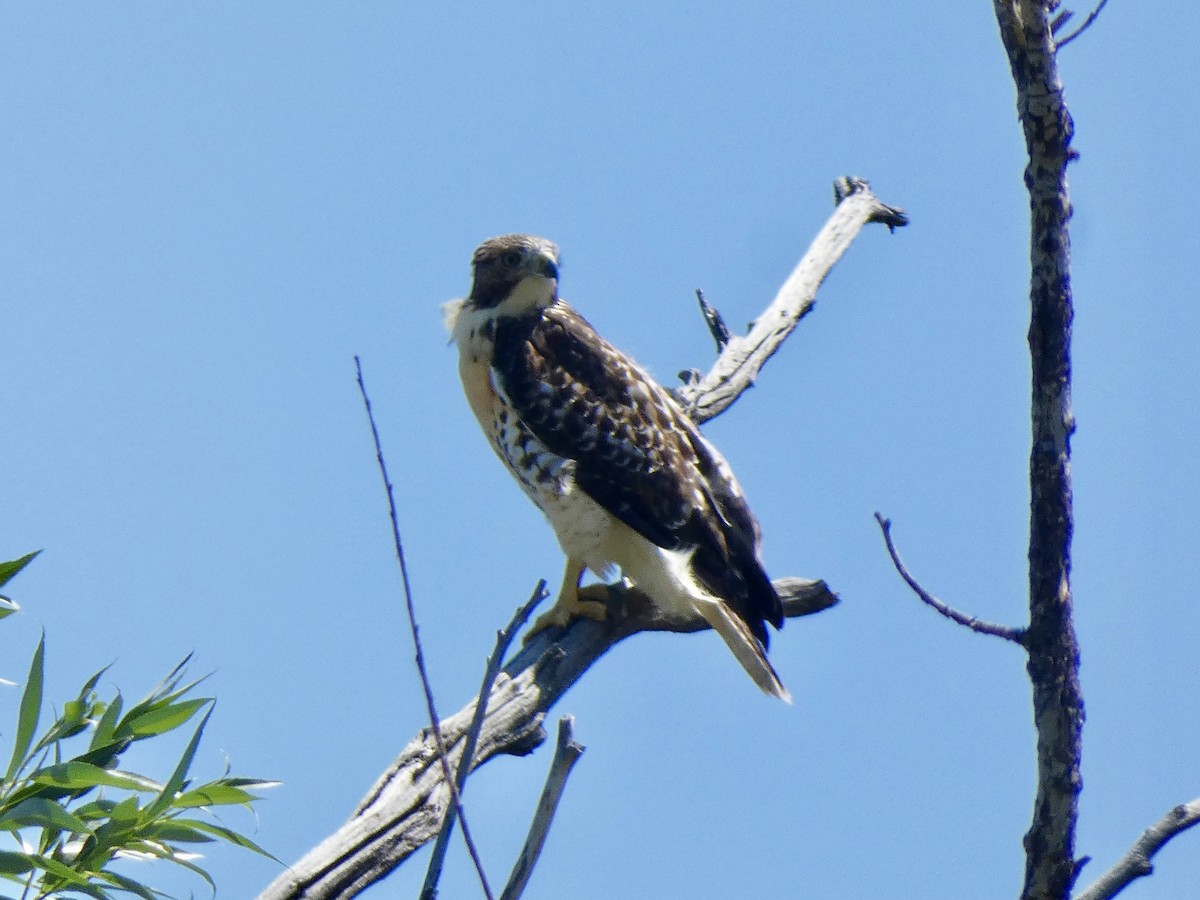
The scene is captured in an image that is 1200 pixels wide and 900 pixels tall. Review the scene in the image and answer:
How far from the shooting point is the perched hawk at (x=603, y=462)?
495 cm

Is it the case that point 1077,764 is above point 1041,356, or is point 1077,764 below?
below

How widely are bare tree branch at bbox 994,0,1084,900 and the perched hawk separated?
7.40 feet

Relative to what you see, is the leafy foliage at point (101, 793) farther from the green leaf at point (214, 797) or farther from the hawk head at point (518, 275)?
the hawk head at point (518, 275)

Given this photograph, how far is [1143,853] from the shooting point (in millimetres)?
2359

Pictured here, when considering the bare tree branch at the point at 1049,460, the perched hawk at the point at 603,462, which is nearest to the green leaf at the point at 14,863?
the bare tree branch at the point at 1049,460

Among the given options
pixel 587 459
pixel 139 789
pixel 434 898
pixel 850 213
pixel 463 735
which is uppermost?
pixel 850 213

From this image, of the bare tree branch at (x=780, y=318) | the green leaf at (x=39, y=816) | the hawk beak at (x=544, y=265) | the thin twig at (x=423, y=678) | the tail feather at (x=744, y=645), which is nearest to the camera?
the thin twig at (x=423, y=678)

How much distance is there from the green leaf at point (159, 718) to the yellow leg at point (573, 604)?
5.65ft

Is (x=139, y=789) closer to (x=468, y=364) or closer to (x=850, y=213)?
(x=468, y=364)

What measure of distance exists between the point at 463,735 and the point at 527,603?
81.2 inches

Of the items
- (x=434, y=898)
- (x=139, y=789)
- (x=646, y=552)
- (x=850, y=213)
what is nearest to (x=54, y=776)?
(x=139, y=789)

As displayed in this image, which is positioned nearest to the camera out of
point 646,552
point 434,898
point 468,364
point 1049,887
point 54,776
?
point 434,898

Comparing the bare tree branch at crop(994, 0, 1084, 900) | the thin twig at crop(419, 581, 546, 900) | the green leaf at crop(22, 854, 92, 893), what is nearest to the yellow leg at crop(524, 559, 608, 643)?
the green leaf at crop(22, 854, 92, 893)

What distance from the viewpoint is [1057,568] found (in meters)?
2.59
